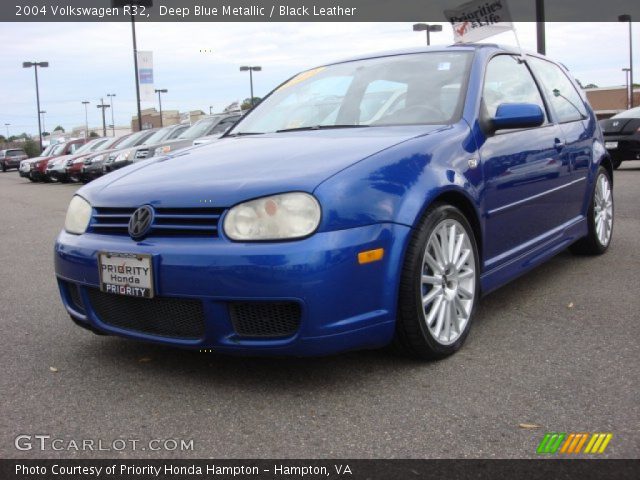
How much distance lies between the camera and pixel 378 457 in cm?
225

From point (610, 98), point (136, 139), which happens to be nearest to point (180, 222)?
point (136, 139)

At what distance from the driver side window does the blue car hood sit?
2.18ft

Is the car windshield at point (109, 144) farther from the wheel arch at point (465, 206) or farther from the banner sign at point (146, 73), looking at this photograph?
the wheel arch at point (465, 206)

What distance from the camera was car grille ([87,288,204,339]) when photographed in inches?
109

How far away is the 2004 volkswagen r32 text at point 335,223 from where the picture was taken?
265 centimetres

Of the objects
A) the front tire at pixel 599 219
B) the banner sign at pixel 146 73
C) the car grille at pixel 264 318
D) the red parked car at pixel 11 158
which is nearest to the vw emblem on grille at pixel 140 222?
the car grille at pixel 264 318

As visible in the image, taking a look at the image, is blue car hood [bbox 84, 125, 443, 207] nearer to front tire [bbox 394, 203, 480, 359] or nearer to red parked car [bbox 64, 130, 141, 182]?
front tire [bbox 394, 203, 480, 359]

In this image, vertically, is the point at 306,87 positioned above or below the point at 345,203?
above

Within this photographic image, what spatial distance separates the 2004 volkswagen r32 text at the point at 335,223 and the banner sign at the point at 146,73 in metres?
18.4

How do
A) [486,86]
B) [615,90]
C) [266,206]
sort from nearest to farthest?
[266,206] < [486,86] < [615,90]
